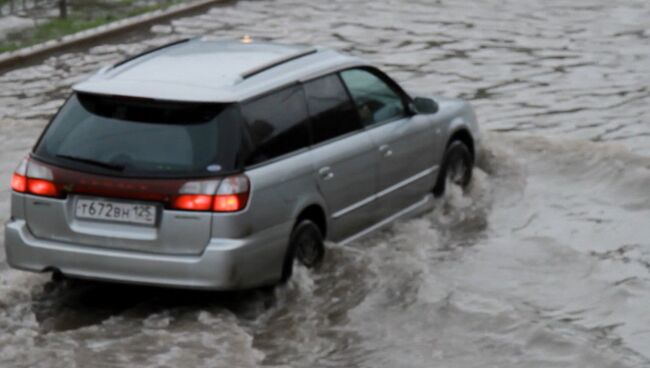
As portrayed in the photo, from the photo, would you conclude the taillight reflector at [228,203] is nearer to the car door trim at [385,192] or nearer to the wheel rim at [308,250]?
the wheel rim at [308,250]

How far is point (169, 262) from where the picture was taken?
9.47 metres

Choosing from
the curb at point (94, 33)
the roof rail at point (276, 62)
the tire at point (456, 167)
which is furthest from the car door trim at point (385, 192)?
the curb at point (94, 33)

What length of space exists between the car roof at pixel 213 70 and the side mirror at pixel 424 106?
2.00 feet

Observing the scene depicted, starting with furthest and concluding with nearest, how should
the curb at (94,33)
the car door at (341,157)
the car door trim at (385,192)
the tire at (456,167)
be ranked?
the curb at (94,33)
the tire at (456,167)
the car door trim at (385,192)
the car door at (341,157)

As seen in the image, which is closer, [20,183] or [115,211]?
[115,211]

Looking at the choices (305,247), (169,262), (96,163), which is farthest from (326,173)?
(96,163)

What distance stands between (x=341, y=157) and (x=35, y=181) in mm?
1995

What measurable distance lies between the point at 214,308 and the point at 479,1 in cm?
1539

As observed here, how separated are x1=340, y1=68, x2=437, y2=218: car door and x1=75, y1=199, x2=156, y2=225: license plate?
83.0 inches

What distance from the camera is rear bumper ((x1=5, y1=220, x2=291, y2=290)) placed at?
946 cm

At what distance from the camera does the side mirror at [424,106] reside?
11742 millimetres

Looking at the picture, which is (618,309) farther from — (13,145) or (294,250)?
(13,145)

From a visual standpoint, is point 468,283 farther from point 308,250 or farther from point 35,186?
point 35,186

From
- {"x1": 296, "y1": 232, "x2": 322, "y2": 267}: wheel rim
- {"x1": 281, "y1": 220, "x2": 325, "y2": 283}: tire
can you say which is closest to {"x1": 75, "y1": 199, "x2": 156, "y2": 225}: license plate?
{"x1": 281, "y1": 220, "x2": 325, "y2": 283}: tire
